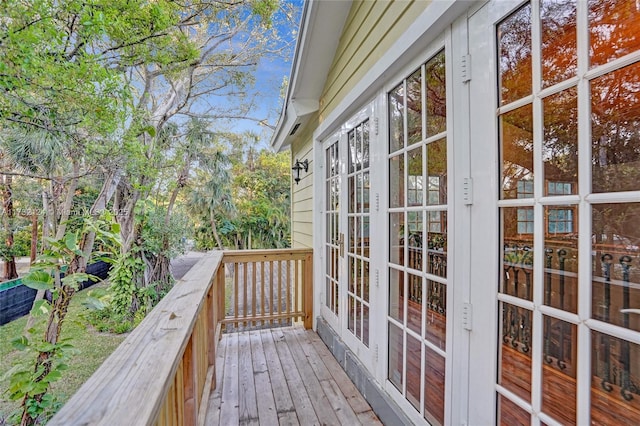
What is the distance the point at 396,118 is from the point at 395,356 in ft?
5.13

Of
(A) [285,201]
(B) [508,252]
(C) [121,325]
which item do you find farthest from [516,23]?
(A) [285,201]

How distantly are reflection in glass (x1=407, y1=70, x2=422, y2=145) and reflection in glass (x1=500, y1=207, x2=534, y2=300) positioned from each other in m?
0.76

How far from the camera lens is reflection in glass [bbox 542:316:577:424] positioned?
103 centimetres

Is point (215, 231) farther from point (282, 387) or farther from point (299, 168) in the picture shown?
point (282, 387)

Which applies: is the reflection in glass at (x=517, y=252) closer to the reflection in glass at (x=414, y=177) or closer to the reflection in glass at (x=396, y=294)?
the reflection in glass at (x=414, y=177)

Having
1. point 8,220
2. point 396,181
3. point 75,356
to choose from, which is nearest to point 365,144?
point 396,181

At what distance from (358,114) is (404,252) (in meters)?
1.35

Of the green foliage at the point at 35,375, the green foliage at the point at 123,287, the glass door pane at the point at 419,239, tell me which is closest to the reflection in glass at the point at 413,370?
the glass door pane at the point at 419,239

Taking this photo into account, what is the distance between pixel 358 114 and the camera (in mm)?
2771

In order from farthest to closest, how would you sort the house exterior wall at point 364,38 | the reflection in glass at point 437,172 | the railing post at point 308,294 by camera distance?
the railing post at point 308,294 → the house exterior wall at point 364,38 → the reflection in glass at point 437,172

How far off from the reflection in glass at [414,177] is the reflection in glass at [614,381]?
104cm

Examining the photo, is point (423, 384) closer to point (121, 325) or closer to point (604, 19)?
point (604, 19)

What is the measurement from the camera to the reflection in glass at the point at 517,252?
1.18 m

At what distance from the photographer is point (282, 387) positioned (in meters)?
2.67
